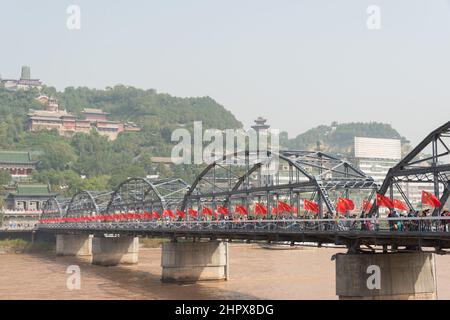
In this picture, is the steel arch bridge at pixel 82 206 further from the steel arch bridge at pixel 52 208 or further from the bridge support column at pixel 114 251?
the bridge support column at pixel 114 251

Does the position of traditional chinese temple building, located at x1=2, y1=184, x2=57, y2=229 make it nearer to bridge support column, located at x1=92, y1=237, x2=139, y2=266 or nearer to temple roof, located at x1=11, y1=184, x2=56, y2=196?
temple roof, located at x1=11, y1=184, x2=56, y2=196

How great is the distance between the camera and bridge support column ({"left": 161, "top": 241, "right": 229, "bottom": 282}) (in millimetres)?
65500

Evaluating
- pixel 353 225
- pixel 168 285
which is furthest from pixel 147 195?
pixel 353 225

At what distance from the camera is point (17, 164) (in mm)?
191375

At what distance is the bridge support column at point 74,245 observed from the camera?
11650 cm

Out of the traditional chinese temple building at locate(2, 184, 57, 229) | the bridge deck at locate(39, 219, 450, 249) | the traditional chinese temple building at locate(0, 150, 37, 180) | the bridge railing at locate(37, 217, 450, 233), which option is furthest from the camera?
the traditional chinese temple building at locate(0, 150, 37, 180)

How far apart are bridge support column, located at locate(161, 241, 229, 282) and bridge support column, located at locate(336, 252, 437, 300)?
92.2 feet

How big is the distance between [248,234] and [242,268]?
3430 centimetres

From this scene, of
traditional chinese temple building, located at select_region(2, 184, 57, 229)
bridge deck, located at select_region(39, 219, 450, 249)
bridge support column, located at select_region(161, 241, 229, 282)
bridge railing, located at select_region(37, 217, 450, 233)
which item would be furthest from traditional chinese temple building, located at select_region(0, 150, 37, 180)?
bridge support column, located at select_region(161, 241, 229, 282)

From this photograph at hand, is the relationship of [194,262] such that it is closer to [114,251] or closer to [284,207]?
[284,207]

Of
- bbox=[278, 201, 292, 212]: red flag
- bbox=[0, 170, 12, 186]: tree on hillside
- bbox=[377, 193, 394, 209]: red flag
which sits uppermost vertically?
bbox=[0, 170, 12, 186]: tree on hillside

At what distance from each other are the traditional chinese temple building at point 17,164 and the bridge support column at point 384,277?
16219 centimetres

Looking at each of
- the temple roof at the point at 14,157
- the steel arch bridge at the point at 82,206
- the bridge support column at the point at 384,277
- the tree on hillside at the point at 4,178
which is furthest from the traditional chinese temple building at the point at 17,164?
the bridge support column at the point at 384,277
